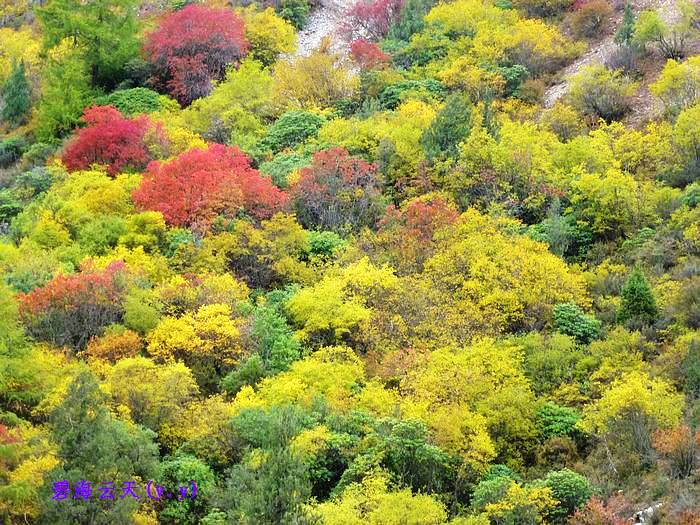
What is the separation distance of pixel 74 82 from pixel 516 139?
29.8 metres

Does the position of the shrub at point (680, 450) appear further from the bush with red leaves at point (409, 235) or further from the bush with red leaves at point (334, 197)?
the bush with red leaves at point (334, 197)

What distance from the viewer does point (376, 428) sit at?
108ft

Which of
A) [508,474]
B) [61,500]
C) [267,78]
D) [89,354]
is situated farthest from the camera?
[267,78]

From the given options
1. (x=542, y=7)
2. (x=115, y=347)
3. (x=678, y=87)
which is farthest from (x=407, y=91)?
(x=115, y=347)

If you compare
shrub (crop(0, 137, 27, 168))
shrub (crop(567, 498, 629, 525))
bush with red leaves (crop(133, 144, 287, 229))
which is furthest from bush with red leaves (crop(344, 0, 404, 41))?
shrub (crop(567, 498, 629, 525))

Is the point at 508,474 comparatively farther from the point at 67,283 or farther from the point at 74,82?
the point at 74,82

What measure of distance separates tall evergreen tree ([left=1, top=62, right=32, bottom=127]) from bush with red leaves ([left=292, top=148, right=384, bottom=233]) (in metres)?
26.5

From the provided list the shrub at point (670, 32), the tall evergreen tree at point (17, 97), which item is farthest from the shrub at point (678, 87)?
the tall evergreen tree at point (17, 97)

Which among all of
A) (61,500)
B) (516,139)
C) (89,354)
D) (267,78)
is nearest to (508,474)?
(61,500)

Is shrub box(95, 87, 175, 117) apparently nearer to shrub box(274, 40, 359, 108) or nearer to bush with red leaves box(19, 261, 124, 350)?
shrub box(274, 40, 359, 108)

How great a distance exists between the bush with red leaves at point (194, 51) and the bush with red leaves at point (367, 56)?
784 cm

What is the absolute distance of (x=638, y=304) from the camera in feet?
125

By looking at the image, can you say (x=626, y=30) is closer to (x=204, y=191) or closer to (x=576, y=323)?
(x=576, y=323)

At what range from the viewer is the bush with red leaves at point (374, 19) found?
239ft
